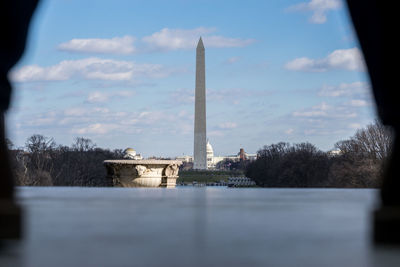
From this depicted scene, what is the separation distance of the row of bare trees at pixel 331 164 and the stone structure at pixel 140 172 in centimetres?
1081

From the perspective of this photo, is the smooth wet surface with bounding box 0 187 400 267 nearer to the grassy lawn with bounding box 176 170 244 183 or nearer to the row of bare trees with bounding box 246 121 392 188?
the row of bare trees with bounding box 246 121 392 188

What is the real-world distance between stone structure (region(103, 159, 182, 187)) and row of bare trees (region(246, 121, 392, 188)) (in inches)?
426

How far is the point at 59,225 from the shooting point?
12.2 feet

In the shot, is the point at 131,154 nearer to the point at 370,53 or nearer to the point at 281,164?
the point at 281,164

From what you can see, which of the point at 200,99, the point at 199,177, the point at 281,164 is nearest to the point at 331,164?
the point at 281,164

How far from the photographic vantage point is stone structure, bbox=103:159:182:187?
97.9 feet

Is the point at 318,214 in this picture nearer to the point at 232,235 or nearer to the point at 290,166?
the point at 232,235

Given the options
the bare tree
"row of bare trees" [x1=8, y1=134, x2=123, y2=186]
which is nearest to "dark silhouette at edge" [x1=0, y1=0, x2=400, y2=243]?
the bare tree

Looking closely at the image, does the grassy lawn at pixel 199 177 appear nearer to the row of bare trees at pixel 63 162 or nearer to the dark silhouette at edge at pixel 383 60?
the row of bare trees at pixel 63 162

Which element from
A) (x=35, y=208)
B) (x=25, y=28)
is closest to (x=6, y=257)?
(x=25, y=28)

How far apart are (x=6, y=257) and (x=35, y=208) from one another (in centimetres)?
261

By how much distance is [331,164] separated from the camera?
7206 centimetres

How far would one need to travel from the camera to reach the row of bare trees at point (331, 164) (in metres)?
55.1

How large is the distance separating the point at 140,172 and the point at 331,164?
Answer: 46108mm
